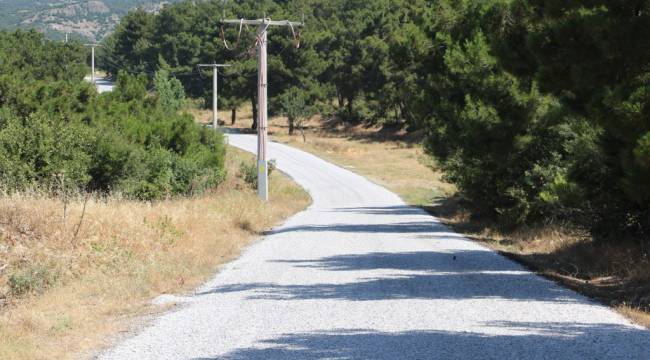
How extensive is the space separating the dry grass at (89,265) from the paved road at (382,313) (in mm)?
608

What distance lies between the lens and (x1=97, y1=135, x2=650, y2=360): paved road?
8.58m

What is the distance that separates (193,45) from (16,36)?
30.3 m

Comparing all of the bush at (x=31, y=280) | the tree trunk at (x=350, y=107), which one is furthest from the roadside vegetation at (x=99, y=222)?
the tree trunk at (x=350, y=107)

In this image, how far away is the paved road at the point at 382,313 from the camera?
8.58m

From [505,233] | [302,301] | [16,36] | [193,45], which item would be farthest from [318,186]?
[193,45]

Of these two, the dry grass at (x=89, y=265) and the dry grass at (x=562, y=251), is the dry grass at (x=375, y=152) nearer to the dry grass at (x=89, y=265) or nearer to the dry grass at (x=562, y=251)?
the dry grass at (x=562, y=251)

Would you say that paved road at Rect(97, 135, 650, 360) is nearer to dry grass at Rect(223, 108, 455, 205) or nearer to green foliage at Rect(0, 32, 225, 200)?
green foliage at Rect(0, 32, 225, 200)

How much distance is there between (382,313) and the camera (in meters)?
10.8

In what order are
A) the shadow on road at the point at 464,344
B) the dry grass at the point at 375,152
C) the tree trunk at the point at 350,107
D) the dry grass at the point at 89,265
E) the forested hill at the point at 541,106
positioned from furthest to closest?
1. the tree trunk at the point at 350,107
2. the dry grass at the point at 375,152
3. the forested hill at the point at 541,106
4. the dry grass at the point at 89,265
5. the shadow on road at the point at 464,344

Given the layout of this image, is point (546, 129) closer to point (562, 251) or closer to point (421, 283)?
point (562, 251)

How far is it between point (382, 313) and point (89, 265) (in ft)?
20.0

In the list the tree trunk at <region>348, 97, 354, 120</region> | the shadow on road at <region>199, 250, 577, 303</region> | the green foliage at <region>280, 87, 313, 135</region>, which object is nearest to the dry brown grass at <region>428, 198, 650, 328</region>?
the shadow on road at <region>199, 250, 577, 303</region>

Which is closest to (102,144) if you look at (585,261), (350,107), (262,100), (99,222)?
(262,100)

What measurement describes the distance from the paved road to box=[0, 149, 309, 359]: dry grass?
1.99ft
